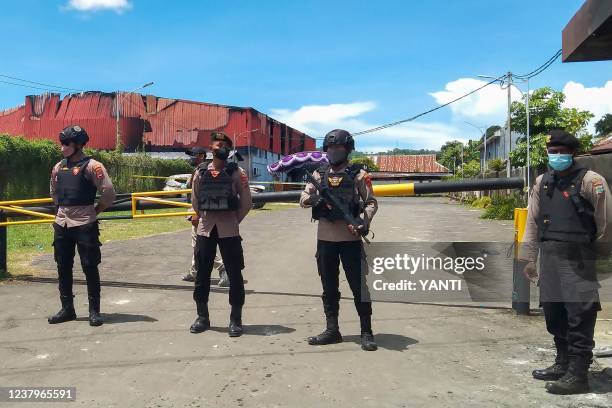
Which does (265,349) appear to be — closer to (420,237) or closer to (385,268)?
(385,268)

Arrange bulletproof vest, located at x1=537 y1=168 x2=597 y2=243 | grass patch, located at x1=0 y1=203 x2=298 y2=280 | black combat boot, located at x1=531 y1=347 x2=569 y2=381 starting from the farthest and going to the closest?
grass patch, located at x1=0 y1=203 x2=298 y2=280 < black combat boot, located at x1=531 y1=347 x2=569 y2=381 < bulletproof vest, located at x1=537 y1=168 x2=597 y2=243

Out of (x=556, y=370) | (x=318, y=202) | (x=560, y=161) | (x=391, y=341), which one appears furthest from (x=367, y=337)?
(x=560, y=161)

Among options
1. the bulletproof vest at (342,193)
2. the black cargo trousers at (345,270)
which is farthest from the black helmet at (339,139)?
the black cargo trousers at (345,270)

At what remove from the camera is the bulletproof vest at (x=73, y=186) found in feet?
18.5

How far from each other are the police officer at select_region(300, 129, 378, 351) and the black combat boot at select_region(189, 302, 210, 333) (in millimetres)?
1098

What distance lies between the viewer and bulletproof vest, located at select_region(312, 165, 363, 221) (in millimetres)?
4875

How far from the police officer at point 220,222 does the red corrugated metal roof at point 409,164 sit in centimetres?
8773

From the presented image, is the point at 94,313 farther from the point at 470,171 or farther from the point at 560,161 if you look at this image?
the point at 470,171

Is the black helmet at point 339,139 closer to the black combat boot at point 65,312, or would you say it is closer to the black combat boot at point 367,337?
the black combat boot at point 367,337

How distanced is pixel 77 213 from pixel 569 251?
4.48m

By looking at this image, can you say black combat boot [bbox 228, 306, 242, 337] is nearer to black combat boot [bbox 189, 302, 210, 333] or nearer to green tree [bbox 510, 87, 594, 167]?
black combat boot [bbox 189, 302, 210, 333]

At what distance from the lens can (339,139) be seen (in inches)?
195

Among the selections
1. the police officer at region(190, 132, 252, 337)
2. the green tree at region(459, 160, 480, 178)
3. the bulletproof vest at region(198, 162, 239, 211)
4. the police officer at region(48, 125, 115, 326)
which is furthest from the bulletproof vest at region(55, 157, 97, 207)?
A: the green tree at region(459, 160, 480, 178)

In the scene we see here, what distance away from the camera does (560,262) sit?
4.05 m
